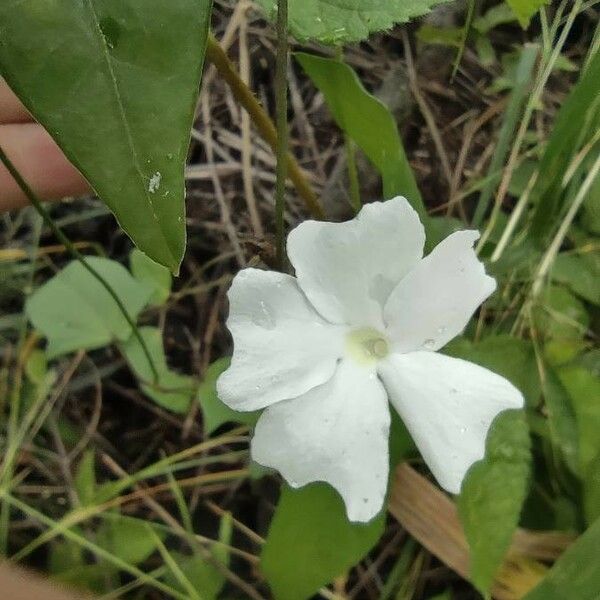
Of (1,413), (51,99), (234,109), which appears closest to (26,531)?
(1,413)

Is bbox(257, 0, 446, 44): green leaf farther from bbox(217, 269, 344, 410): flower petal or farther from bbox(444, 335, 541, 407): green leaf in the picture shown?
bbox(444, 335, 541, 407): green leaf

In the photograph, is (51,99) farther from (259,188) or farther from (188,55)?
(259,188)

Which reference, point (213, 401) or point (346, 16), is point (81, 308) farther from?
point (346, 16)

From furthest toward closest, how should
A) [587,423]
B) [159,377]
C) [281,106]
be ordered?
1. [159,377]
2. [587,423]
3. [281,106]

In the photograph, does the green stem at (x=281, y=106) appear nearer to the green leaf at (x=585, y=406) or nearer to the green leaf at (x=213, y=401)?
the green leaf at (x=213, y=401)

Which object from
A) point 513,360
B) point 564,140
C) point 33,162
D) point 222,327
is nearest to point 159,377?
point 222,327

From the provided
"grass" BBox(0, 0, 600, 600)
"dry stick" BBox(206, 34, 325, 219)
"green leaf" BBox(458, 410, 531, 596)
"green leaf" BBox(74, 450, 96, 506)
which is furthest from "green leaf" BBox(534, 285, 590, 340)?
"green leaf" BBox(74, 450, 96, 506)
